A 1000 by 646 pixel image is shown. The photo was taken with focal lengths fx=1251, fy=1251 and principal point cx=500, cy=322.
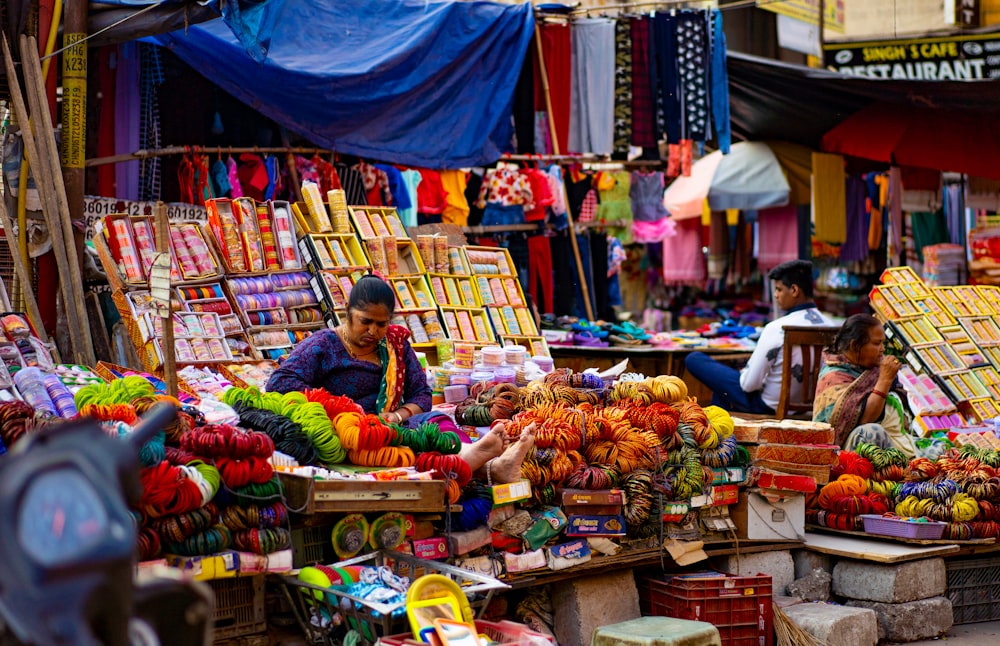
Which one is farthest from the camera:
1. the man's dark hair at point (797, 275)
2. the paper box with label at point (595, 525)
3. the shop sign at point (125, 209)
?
the man's dark hair at point (797, 275)

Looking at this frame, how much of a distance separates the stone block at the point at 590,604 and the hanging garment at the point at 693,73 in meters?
6.20

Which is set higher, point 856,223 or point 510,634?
point 856,223

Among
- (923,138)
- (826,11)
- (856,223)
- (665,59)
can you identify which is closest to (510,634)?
(665,59)

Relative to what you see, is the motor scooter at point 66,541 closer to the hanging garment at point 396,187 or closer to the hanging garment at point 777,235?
the hanging garment at point 396,187

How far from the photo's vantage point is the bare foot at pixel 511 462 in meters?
5.48

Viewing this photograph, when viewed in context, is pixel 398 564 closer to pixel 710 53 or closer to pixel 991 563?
pixel 991 563

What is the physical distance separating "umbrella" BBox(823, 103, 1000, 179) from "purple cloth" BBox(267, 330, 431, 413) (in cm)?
774

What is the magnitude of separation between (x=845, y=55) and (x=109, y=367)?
886cm

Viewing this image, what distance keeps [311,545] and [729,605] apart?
2004 millimetres

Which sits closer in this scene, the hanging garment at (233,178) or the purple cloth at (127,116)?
the purple cloth at (127,116)

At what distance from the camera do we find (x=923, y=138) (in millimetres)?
12164

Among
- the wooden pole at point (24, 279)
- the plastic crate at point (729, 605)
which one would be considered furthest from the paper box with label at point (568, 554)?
the wooden pole at point (24, 279)

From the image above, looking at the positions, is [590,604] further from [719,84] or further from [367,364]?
[719,84]

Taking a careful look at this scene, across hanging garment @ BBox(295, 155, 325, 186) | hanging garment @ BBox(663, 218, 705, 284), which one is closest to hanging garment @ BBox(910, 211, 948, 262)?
hanging garment @ BBox(663, 218, 705, 284)
